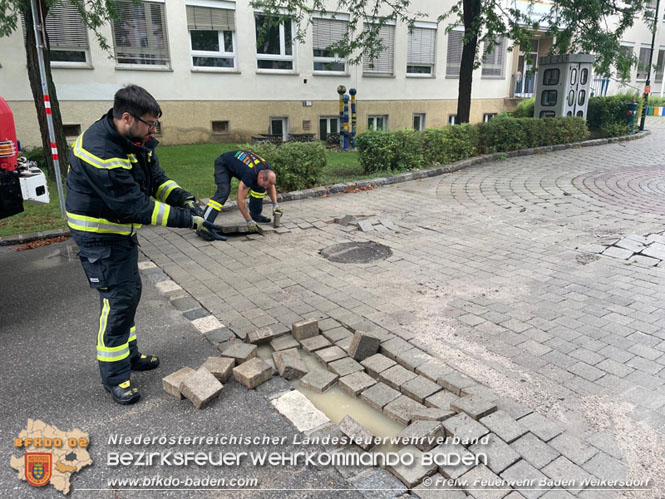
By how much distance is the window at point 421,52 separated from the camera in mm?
20500

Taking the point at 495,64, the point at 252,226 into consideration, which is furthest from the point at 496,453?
the point at 495,64

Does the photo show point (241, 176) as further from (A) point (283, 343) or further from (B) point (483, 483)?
(B) point (483, 483)

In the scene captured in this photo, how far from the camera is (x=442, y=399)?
3131 millimetres

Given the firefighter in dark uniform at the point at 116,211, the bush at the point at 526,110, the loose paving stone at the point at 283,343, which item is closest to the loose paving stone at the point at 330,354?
the loose paving stone at the point at 283,343

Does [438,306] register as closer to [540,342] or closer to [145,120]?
[540,342]

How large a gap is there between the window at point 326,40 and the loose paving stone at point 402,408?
54.6 ft

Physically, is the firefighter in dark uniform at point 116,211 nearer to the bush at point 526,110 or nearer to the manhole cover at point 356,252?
the manhole cover at point 356,252

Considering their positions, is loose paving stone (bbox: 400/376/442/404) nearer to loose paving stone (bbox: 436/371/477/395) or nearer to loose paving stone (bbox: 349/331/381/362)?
loose paving stone (bbox: 436/371/477/395)

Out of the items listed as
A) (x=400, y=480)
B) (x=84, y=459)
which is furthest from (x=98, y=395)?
(x=400, y=480)

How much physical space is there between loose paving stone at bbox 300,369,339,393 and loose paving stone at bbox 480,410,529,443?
104 centimetres

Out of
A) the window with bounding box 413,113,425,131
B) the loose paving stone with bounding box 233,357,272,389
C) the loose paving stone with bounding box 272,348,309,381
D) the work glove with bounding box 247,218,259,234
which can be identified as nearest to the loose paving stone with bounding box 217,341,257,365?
the loose paving stone with bounding box 233,357,272,389

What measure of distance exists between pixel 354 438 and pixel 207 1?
16027 millimetres

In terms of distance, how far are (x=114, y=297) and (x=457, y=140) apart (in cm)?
1040

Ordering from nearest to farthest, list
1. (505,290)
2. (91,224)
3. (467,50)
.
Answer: (91,224), (505,290), (467,50)
